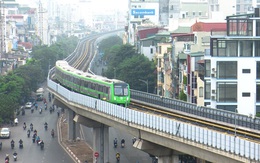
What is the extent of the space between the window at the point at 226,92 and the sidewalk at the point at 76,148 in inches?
557

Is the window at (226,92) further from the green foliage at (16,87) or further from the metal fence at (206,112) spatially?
the green foliage at (16,87)

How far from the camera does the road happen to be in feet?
222

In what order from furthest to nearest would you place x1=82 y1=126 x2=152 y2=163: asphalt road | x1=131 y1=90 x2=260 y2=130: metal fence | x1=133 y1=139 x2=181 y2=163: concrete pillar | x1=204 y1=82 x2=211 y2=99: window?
x1=82 y1=126 x2=152 y2=163: asphalt road < x1=204 y1=82 x2=211 y2=99: window < x1=133 y1=139 x2=181 y2=163: concrete pillar < x1=131 y1=90 x2=260 y2=130: metal fence

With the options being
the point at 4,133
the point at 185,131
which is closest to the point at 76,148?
the point at 4,133

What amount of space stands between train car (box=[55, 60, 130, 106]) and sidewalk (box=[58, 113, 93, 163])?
5628mm

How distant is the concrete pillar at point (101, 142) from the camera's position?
212 feet

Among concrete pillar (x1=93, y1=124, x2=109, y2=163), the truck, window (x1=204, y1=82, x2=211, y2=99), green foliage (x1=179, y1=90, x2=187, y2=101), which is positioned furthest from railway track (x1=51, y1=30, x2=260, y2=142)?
the truck

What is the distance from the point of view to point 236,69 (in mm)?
58750

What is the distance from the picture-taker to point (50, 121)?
94188mm

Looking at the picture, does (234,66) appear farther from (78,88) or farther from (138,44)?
(138,44)

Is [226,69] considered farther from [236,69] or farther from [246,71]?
[246,71]

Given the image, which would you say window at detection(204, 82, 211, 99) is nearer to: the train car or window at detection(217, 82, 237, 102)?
window at detection(217, 82, 237, 102)

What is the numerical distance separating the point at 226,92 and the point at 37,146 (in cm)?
2428

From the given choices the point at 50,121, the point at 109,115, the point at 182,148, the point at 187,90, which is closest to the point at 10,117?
the point at 50,121
